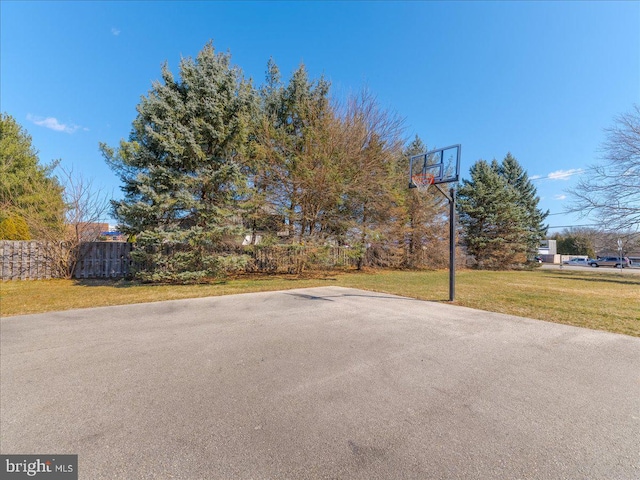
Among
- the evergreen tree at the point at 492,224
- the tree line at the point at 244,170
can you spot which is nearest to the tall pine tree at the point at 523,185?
the evergreen tree at the point at 492,224

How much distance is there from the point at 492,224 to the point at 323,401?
26.1 meters

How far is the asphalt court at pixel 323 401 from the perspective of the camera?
1745 mm

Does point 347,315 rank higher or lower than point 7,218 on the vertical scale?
lower

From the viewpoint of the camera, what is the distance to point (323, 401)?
2.44 m

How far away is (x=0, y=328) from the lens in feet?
14.8

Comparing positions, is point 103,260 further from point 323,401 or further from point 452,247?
point 452,247

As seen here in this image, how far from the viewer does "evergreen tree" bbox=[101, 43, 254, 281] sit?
9328mm

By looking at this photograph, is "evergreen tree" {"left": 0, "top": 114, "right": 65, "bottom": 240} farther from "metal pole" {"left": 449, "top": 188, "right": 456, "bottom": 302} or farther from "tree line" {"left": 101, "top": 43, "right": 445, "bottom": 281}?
"metal pole" {"left": 449, "top": 188, "right": 456, "bottom": 302}

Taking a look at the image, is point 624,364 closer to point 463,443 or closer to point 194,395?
point 463,443

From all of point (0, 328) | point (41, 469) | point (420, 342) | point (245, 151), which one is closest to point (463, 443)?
point (420, 342)

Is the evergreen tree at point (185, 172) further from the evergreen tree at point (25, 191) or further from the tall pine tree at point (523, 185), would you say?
the tall pine tree at point (523, 185)

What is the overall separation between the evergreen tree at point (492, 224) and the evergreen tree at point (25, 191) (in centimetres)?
2701

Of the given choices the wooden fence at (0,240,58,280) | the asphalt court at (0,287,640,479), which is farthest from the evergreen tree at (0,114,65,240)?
the asphalt court at (0,287,640,479)

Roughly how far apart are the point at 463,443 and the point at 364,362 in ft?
4.80
